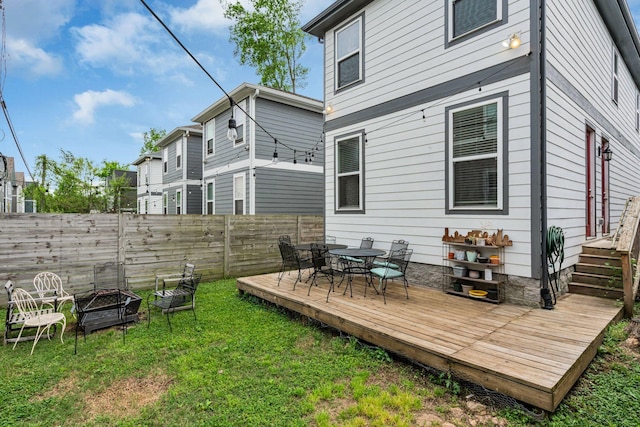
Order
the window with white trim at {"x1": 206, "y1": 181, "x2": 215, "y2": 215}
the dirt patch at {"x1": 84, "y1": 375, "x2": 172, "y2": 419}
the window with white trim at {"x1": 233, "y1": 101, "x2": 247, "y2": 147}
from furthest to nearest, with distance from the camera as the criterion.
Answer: the window with white trim at {"x1": 206, "y1": 181, "x2": 215, "y2": 215} → the window with white trim at {"x1": 233, "y1": 101, "x2": 247, "y2": 147} → the dirt patch at {"x1": 84, "y1": 375, "x2": 172, "y2": 419}

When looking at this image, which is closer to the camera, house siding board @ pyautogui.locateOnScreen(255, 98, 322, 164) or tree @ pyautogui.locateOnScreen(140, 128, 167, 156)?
house siding board @ pyautogui.locateOnScreen(255, 98, 322, 164)

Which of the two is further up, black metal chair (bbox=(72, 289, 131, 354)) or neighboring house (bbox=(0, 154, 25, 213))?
neighboring house (bbox=(0, 154, 25, 213))

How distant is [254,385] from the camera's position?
2.93 meters

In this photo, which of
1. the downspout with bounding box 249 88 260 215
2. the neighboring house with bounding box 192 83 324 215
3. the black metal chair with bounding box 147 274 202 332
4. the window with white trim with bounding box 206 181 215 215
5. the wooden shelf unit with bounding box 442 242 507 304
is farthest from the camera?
the window with white trim with bounding box 206 181 215 215

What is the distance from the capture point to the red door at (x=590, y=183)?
584 cm

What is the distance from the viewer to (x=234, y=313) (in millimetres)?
5129

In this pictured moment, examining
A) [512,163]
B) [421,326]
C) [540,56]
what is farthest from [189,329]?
[540,56]

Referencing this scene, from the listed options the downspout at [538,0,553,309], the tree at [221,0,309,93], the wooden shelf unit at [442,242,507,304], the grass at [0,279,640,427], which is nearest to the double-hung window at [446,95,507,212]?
the downspout at [538,0,553,309]

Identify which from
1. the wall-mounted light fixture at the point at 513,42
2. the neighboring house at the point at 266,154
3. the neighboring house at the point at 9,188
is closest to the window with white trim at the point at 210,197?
the neighboring house at the point at 266,154

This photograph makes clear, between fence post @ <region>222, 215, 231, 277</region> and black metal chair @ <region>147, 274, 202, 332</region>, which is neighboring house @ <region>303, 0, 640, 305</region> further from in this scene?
black metal chair @ <region>147, 274, 202, 332</region>

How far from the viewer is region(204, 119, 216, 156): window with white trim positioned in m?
12.6

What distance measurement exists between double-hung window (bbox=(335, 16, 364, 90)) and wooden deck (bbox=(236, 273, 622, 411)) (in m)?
4.69

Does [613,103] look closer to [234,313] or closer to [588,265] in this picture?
[588,265]

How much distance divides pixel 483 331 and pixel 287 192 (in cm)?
857
